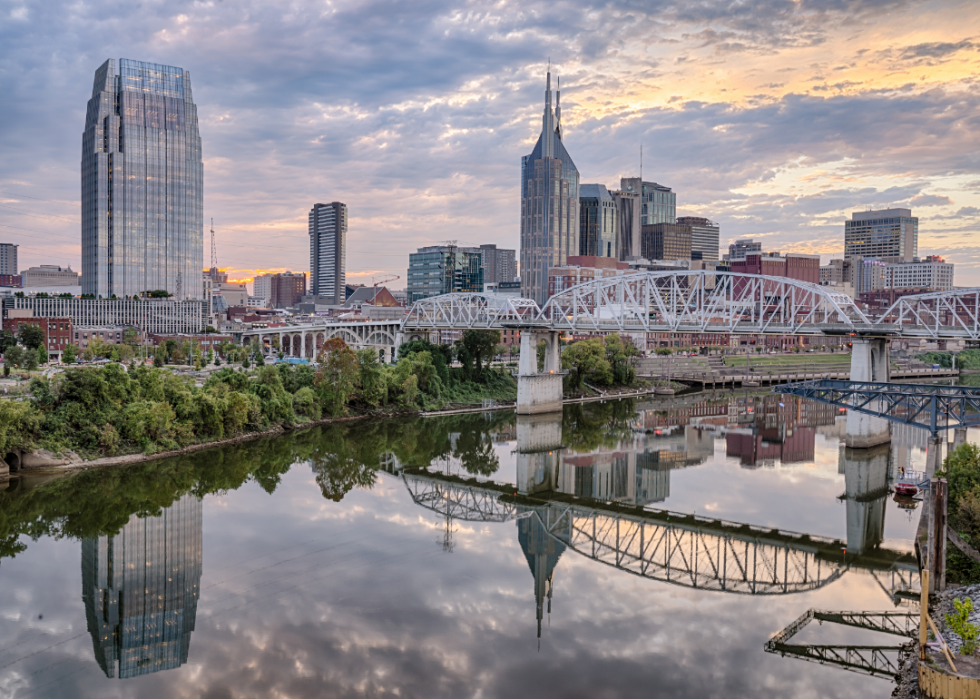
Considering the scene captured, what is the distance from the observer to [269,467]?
45344 mm

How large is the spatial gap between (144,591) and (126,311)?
4327 inches

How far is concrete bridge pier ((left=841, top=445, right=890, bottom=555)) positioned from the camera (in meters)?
32.7

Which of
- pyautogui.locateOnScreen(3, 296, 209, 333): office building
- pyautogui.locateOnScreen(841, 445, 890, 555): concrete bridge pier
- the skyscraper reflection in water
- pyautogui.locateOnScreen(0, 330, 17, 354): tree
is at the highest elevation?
pyautogui.locateOnScreen(3, 296, 209, 333): office building

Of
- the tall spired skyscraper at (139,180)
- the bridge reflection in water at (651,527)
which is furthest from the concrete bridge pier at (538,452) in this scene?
the tall spired skyscraper at (139,180)

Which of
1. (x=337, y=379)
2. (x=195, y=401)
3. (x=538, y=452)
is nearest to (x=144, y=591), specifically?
(x=195, y=401)

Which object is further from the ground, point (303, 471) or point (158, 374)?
point (158, 374)

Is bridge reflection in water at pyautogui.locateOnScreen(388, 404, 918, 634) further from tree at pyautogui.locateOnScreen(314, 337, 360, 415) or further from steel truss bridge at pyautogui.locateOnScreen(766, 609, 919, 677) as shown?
tree at pyautogui.locateOnScreen(314, 337, 360, 415)

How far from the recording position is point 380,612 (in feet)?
80.6

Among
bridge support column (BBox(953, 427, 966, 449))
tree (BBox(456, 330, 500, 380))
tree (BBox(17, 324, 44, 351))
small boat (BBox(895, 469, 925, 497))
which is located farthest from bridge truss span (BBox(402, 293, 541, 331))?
tree (BBox(17, 324, 44, 351))

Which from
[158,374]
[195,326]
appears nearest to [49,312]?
[195,326]

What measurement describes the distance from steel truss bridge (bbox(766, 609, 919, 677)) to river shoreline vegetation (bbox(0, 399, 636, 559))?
23.2 meters

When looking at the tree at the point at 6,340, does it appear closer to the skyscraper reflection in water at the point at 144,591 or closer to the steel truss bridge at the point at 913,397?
the skyscraper reflection in water at the point at 144,591

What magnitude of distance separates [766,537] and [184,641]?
22894 millimetres

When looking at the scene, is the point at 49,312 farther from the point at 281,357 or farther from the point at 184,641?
the point at 184,641
